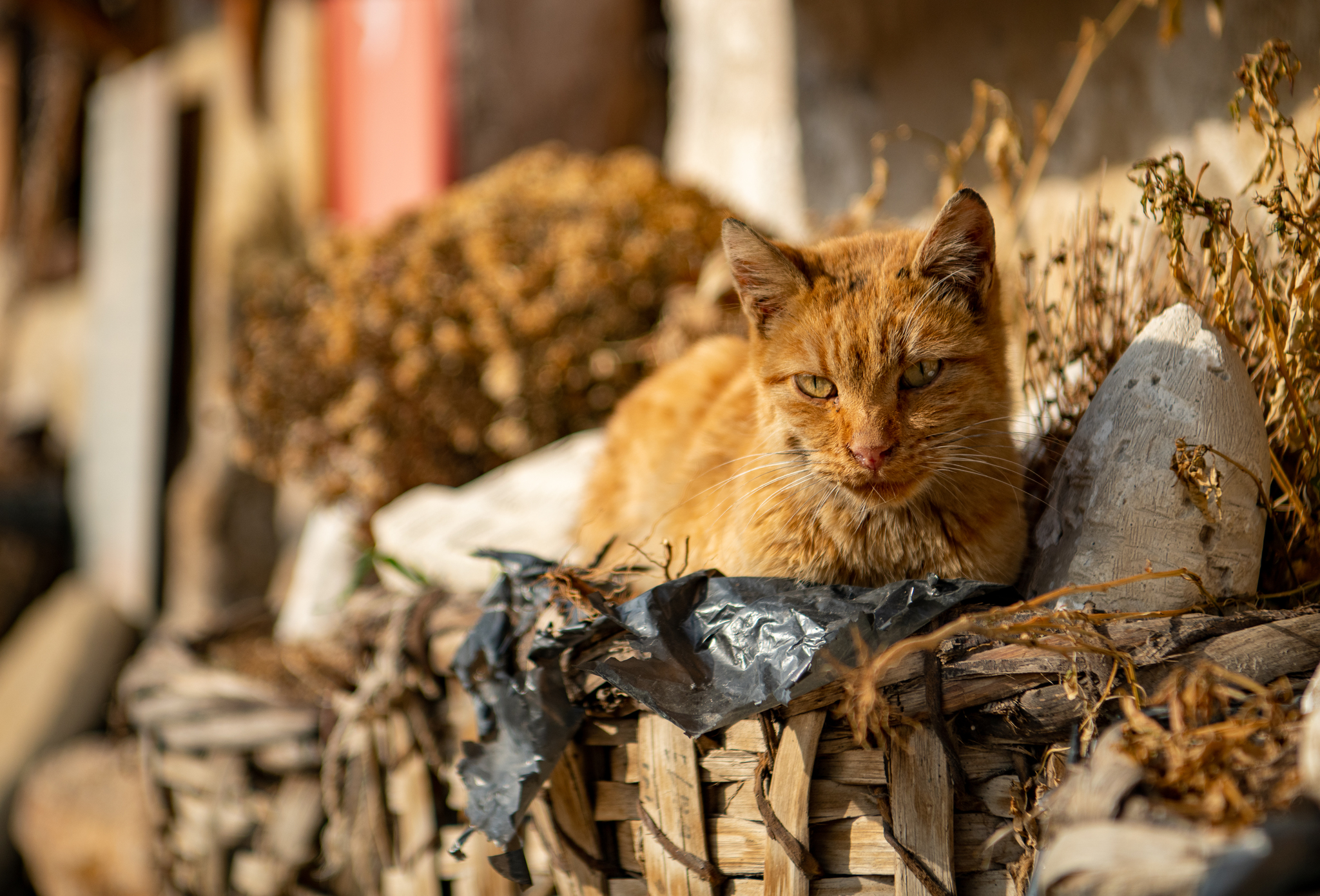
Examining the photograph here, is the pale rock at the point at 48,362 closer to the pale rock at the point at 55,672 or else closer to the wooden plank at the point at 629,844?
the pale rock at the point at 55,672

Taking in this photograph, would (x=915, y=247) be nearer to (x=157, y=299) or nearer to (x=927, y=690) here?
(x=927, y=690)

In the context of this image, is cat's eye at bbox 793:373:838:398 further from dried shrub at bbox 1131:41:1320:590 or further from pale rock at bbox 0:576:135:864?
pale rock at bbox 0:576:135:864

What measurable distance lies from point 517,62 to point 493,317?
1981 millimetres

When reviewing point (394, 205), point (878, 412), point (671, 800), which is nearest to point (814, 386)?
point (878, 412)

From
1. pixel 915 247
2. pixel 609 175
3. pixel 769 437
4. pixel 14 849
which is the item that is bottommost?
pixel 14 849

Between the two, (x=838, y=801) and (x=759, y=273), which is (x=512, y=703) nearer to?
(x=838, y=801)

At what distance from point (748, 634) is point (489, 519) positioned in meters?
1.13

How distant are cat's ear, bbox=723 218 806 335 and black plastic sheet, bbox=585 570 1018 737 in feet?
1.32

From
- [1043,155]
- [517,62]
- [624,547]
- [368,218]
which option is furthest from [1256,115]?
[368,218]

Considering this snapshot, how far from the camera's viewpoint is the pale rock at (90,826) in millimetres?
2260

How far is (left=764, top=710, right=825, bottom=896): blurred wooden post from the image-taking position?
1.03 m

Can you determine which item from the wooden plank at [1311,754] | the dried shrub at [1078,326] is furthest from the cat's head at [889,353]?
the wooden plank at [1311,754]

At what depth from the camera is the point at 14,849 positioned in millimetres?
3289

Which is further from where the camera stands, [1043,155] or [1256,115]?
[1043,155]
